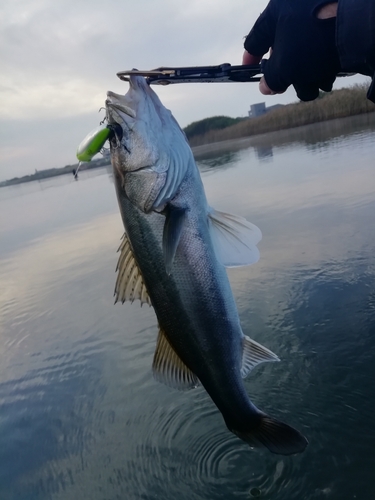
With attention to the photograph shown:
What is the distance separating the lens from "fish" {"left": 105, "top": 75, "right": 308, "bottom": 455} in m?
1.76

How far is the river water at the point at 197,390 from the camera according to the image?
259cm

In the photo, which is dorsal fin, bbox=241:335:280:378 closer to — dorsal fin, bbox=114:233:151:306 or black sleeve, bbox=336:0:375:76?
dorsal fin, bbox=114:233:151:306

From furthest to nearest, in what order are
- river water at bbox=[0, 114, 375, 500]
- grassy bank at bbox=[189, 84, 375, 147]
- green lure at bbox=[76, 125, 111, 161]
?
grassy bank at bbox=[189, 84, 375, 147], river water at bbox=[0, 114, 375, 500], green lure at bbox=[76, 125, 111, 161]

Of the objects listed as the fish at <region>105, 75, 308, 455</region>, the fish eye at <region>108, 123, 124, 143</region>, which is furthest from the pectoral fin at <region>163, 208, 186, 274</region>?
the fish eye at <region>108, 123, 124, 143</region>

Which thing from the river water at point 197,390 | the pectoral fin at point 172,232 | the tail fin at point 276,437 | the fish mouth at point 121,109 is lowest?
the river water at point 197,390

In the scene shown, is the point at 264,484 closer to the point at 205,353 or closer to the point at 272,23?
the point at 205,353

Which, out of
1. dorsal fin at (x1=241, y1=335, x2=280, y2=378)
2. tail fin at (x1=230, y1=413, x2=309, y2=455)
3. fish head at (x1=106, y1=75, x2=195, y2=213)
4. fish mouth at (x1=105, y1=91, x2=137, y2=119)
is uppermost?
fish mouth at (x1=105, y1=91, x2=137, y2=119)

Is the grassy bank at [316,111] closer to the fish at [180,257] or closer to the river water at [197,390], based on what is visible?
the river water at [197,390]

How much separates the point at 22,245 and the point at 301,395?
9.20m

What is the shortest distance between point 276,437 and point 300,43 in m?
2.00

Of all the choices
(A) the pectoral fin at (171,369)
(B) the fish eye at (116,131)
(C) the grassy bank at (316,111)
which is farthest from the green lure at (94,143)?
(C) the grassy bank at (316,111)

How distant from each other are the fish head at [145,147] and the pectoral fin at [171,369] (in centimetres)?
69

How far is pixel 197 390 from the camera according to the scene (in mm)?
3344

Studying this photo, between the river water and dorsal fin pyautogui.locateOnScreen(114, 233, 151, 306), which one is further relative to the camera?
the river water
